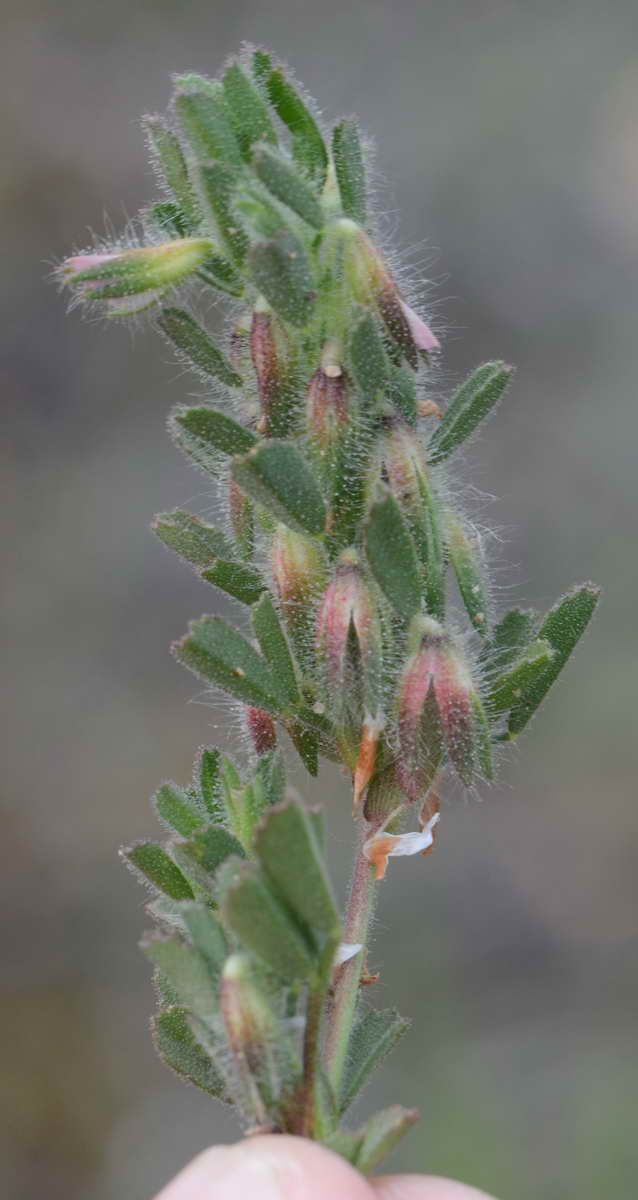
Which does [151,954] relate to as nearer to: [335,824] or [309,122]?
[309,122]

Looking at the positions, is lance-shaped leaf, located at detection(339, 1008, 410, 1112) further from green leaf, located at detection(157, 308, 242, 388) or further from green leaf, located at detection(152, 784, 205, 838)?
green leaf, located at detection(157, 308, 242, 388)

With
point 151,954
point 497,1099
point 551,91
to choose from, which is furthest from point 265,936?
point 551,91

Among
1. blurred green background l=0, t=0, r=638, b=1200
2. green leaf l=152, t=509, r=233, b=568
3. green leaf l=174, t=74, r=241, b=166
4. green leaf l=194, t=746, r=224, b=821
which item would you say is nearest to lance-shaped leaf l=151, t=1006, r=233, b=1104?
green leaf l=194, t=746, r=224, b=821

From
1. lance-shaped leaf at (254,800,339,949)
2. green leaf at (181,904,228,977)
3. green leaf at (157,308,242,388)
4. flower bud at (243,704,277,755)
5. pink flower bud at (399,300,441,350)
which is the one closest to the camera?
lance-shaped leaf at (254,800,339,949)

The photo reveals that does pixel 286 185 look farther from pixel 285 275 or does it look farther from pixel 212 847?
pixel 212 847

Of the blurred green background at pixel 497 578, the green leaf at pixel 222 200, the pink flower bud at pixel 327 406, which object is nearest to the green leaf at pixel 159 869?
the pink flower bud at pixel 327 406

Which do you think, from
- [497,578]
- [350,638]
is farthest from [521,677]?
[497,578]
